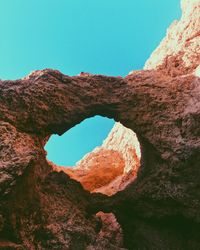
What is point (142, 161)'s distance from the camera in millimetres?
19859

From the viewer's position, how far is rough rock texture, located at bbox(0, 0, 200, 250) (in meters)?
15.3

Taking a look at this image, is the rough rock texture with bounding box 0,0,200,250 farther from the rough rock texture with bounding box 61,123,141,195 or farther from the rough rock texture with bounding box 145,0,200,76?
the rough rock texture with bounding box 61,123,141,195

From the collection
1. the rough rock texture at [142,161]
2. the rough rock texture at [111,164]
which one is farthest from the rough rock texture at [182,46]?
the rough rock texture at [111,164]

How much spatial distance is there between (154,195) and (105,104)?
6.14 meters

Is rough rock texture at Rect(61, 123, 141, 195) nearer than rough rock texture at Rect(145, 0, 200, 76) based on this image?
No

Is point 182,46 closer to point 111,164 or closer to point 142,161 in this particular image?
point 142,161

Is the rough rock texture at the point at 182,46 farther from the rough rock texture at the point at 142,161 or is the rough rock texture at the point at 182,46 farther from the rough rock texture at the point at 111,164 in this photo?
the rough rock texture at the point at 111,164

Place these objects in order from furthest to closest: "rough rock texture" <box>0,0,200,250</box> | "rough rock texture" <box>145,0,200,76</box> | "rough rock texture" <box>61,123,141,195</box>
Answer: "rough rock texture" <box>61,123,141,195</box>
"rough rock texture" <box>145,0,200,76</box>
"rough rock texture" <box>0,0,200,250</box>

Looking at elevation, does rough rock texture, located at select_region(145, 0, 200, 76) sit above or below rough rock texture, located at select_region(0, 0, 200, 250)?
above

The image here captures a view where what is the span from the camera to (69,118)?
60.1 feet

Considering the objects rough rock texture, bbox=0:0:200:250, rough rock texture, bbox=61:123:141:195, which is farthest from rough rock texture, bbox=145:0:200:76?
rough rock texture, bbox=61:123:141:195

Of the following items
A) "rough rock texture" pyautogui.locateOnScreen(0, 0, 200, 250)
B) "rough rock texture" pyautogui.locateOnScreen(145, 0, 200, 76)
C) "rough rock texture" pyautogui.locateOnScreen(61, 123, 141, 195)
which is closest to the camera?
"rough rock texture" pyautogui.locateOnScreen(0, 0, 200, 250)

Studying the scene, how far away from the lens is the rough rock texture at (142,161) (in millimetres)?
15297

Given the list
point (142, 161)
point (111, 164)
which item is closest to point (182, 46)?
point (142, 161)
